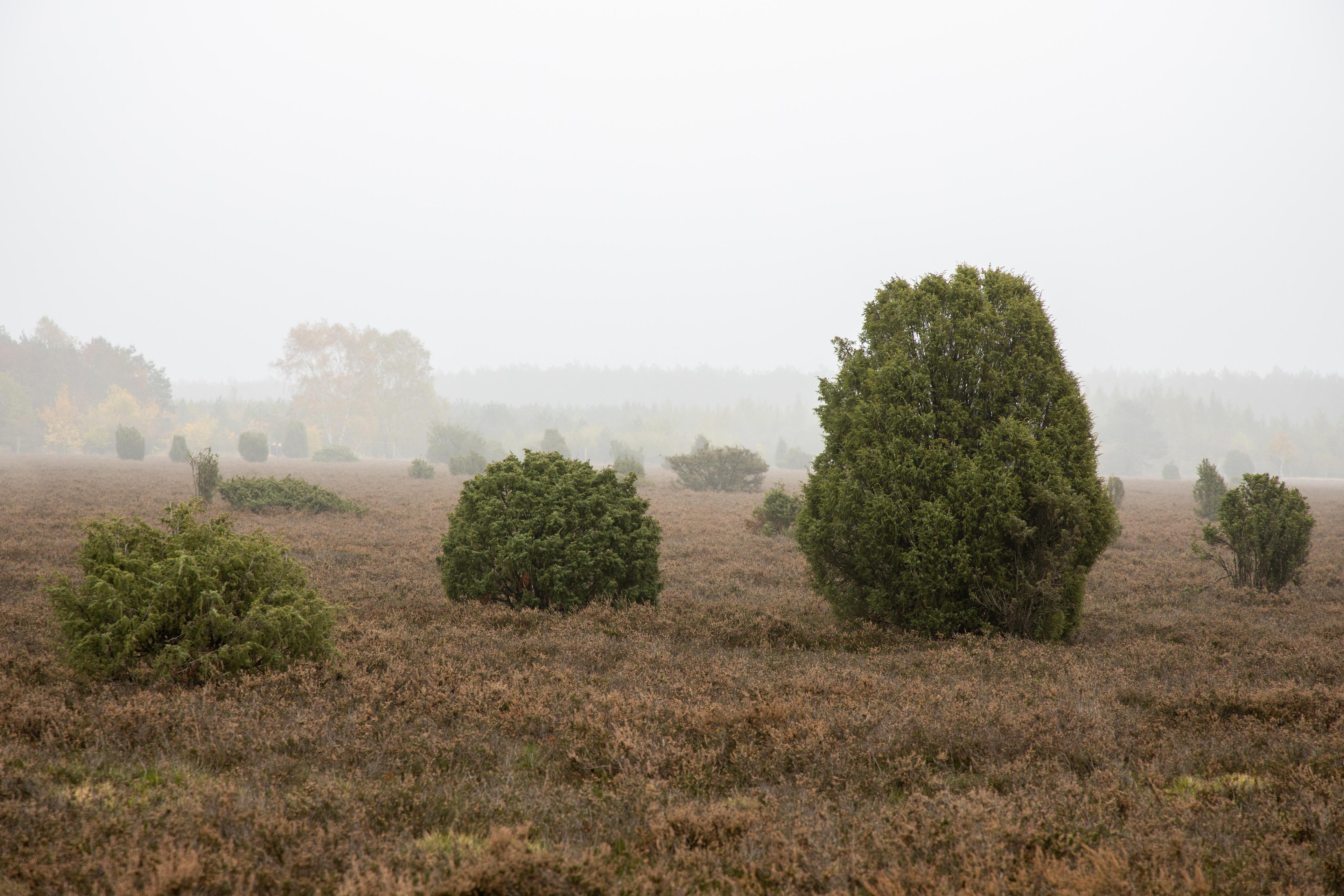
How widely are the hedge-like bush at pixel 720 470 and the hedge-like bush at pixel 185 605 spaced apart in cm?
2978

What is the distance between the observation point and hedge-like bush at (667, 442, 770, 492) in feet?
118

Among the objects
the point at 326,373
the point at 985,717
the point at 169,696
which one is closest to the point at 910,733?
the point at 985,717

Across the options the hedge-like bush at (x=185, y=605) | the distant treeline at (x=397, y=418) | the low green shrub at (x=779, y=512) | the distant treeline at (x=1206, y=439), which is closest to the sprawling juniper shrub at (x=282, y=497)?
the low green shrub at (x=779, y=512)

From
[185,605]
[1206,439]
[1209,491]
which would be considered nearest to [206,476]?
[185,605]

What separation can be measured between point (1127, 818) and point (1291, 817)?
0.77 m

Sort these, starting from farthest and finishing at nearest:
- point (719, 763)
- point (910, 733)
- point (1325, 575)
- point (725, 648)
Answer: point (1325, 575) → point (725, 648) → point (910, 733) → point (719, 763)

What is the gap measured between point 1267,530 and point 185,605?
12.9 m

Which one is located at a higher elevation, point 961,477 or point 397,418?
point 397,418

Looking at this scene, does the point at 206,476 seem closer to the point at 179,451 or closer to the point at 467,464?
the point at 467,464

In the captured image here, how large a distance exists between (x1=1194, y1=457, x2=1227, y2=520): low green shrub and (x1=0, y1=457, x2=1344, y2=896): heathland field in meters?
16.7

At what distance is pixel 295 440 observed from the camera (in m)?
65.5

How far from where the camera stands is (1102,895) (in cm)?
290

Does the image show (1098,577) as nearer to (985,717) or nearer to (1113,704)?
(1113,704)

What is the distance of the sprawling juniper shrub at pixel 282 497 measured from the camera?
19547 mm
